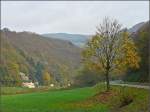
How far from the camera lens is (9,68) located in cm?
19538

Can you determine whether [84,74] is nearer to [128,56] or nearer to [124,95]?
[128,56]

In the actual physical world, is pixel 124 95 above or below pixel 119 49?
below

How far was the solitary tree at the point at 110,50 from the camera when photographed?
54.4 meters

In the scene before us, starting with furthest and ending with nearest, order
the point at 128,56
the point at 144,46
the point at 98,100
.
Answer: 1. the point at 144,46
2. the point at 128,56
3. the point at 98,100

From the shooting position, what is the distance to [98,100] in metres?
45.5

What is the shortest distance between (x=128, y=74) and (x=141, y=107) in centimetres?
6233

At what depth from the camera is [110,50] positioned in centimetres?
5409

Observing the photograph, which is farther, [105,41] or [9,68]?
[9,68]

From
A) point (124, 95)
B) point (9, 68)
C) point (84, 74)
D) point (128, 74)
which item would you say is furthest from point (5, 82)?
point (124, 95)

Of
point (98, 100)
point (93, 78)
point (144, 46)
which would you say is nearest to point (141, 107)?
point (98, 100)

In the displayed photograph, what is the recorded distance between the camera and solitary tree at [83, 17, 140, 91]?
5441cm

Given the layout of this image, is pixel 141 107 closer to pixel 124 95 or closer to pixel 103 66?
pixel 124 95

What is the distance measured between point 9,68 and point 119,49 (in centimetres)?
14573

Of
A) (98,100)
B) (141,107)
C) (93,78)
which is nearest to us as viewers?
(141,107)
